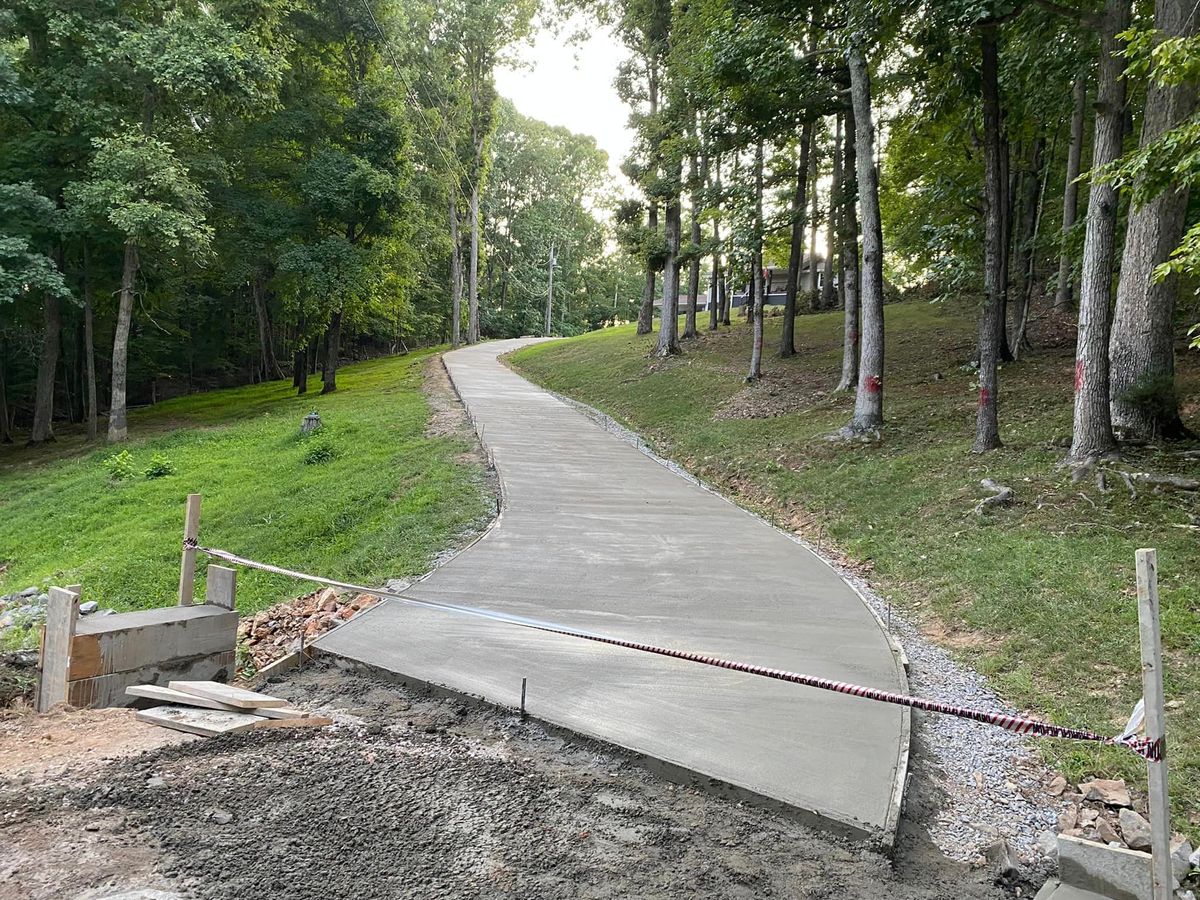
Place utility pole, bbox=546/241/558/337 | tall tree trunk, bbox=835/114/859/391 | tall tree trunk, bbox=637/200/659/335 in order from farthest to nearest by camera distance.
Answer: utility pole, bbox=546/241/558/337, tall tree trunk, bbox=637/200/659/335, tall tree trunk, bbox=835/114/859/391

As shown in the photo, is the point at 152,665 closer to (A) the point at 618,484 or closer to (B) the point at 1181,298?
(A) the point at 618,484

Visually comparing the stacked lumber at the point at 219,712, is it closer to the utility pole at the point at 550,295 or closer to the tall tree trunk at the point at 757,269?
the tall tree trunk at the point at 757,269

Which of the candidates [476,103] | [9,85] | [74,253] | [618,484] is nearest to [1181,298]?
[618,484]

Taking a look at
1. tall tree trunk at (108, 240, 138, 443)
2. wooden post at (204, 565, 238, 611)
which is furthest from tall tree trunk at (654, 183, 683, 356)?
wooden post at (204, 565, 238, 611)

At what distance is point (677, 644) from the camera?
17.6 ft

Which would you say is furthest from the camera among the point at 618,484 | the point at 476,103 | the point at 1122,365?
the point at 476,103

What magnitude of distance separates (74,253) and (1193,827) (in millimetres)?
27817

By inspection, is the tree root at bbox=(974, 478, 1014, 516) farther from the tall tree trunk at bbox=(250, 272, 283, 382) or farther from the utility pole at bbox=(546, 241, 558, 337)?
the utility pole at bbox=(546, 241, 558, 337)

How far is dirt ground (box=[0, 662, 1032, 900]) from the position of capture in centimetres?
274

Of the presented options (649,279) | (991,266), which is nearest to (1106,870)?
(991,266)

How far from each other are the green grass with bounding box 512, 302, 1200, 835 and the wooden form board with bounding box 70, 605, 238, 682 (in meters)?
5.45

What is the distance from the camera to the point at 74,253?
2220 centimetres

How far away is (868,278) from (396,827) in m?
11.5

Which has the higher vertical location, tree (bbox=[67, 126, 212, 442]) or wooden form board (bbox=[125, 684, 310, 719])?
tree (bbox=[67, 126, 212, 442])
